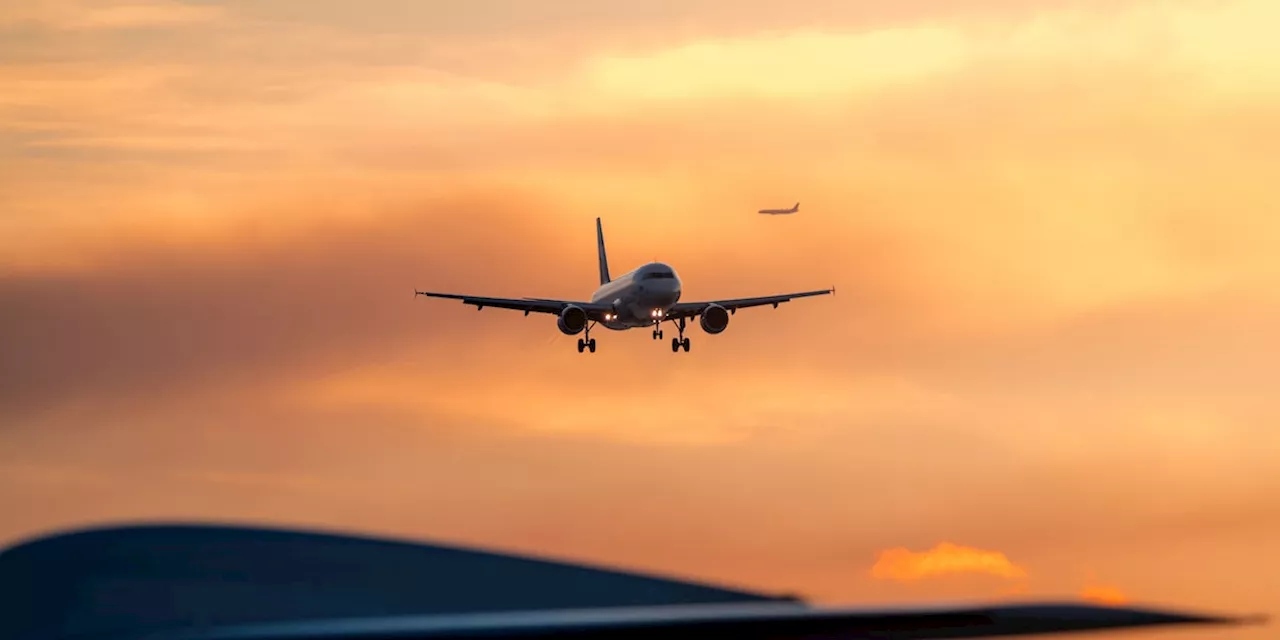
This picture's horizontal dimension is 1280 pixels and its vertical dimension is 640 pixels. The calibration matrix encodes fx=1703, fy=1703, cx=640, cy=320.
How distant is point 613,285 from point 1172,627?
83.5m

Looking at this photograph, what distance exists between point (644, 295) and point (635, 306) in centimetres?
170

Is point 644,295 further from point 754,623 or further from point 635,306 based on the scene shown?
point 754,623

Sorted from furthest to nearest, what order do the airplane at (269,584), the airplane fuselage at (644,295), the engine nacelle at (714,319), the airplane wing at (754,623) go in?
the engine nacelle at (714,319) < the airplane fuselage at (644,295) < the airplane at (269,584) < the airplane wing at (754,623)

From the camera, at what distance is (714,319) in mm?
114625

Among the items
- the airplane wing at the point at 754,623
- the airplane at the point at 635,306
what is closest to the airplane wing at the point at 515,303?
the airplane at the point at 635,306

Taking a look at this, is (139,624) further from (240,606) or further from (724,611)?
(724,611)

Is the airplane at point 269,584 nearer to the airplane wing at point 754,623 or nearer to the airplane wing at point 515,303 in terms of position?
the airplane wing at point 754,623

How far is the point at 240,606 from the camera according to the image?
186 feet

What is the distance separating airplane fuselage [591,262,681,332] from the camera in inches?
4294

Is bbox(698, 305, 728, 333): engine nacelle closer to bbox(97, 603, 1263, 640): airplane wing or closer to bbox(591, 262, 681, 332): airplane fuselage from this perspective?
bbox(591, 262, 681, 332): airplane fuselage

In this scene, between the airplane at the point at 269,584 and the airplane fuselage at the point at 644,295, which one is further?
the airplane fuselage at the point at 644,295

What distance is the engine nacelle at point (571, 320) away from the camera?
115m

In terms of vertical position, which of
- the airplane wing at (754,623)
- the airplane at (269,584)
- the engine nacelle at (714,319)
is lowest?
the airplane wing at (754,623)

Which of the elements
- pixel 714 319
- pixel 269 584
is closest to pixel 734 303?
pixel 714 319
